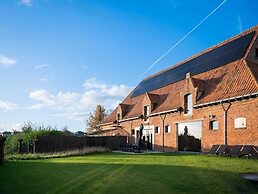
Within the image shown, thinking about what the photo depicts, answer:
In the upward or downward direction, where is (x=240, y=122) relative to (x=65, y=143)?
upward

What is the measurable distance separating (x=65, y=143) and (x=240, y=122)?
57.5 ft

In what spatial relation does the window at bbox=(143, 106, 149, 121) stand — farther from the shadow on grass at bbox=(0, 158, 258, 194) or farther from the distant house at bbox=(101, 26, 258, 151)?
the shadow on grass at bbox=(0, 158, 258, 194)

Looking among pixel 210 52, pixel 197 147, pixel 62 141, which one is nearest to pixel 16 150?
pixel 62 141

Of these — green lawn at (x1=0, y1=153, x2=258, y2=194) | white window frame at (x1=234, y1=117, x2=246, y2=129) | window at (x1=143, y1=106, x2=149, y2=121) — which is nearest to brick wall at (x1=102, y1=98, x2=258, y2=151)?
white window frame at (x1=234, y1=117, x2=246, y2=129)

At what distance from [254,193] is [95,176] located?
18.7ft

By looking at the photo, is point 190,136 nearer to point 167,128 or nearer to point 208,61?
point 167,128

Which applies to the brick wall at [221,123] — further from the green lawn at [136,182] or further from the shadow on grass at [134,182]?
the shadow on grass at [134,182]

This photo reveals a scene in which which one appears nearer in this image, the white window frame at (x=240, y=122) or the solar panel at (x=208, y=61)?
the white window frame at (x=240, y=122)

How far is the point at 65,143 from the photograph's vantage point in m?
30.9

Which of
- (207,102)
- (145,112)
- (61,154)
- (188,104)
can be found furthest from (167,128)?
(61,154)

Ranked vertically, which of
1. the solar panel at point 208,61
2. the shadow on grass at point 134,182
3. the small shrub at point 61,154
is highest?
the solar panel at point 208,61

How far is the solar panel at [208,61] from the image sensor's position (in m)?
25.2

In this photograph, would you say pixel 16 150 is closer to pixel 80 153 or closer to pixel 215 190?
pixel 80 153

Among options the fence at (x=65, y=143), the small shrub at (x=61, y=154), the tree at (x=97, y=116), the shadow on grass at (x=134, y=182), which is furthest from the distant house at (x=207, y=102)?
the tree at (x=97, y=116)
